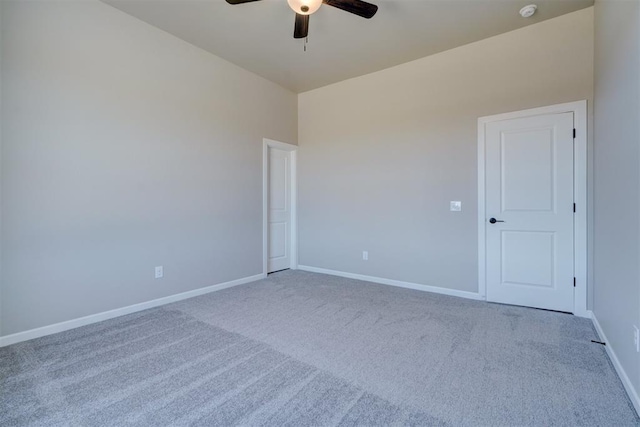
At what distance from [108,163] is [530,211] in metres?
4.27

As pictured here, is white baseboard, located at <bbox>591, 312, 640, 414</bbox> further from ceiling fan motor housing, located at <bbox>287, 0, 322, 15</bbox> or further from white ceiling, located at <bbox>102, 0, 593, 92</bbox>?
ceiling fan motor housing, located at <bbox>287, 0, 322, 15</bbox>

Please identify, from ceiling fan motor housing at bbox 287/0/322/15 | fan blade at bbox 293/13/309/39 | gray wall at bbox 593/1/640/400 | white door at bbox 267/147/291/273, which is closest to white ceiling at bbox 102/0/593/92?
fan blade at bbox 293/13/309/39

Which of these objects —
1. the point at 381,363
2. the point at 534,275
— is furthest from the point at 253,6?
the point at 534,275

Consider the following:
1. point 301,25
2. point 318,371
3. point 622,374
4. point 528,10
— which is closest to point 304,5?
point 301,25

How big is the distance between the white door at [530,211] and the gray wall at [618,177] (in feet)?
0.85

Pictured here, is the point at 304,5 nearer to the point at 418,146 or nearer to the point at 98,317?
the point at 418,146

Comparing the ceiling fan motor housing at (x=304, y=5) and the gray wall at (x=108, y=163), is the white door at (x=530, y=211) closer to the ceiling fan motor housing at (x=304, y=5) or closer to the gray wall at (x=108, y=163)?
the ceiling fan motor housing at (x=304, y=5)

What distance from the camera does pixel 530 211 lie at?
3.06 metres

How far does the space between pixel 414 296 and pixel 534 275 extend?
125 cm

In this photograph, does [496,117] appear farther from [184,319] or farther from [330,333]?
[184,319]

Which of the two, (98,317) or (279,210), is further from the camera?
(279,210)

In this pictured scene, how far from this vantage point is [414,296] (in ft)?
11.5

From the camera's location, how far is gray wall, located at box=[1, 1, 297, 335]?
232cm

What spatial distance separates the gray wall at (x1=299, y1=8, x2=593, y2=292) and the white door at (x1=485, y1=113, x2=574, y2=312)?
0.63 ft
